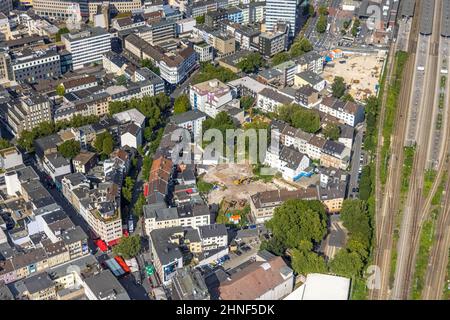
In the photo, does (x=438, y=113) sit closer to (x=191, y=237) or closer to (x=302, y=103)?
(x=302, y=103)

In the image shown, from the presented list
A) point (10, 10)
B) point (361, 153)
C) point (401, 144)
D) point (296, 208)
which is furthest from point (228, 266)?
point (10, 10)

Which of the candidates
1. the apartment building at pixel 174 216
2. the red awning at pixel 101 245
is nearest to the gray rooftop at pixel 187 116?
the apartment building at pixel 174 216

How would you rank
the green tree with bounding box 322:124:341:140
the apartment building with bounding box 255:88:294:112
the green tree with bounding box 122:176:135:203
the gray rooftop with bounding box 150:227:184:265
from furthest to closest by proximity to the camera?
the apartment building with bounding box 255:88:294:112, the green tree with bounding box 322:124:341:140, the green tree with bounding box 122:176:135:203, the gray rooftop with bounding box 150:227:184:265

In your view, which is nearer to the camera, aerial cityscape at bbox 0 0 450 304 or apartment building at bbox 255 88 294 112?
aerial cityscape at bbox 0 0 450 304

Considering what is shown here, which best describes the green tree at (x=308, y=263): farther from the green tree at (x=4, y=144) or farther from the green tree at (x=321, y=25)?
the green tree at (x=321, y=25)

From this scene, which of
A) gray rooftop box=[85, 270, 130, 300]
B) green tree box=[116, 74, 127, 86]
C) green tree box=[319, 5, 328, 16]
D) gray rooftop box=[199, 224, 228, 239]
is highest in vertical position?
green tree box=[319, 5, 328, 16]

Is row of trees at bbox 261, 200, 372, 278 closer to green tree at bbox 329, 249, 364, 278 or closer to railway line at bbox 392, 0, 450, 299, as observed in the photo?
green tree at bbox 329, 249, 364, 278

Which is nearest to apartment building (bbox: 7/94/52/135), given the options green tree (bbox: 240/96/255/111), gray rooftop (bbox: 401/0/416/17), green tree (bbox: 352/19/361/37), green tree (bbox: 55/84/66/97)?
green tree (bbox: 55/84/66/97)

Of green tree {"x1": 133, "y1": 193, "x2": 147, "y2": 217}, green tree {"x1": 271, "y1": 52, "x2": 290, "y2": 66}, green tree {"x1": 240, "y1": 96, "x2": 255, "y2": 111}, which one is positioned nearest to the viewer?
green tree {"x1": 133, "y1": 193, "x2": 147, "y2": 217}
